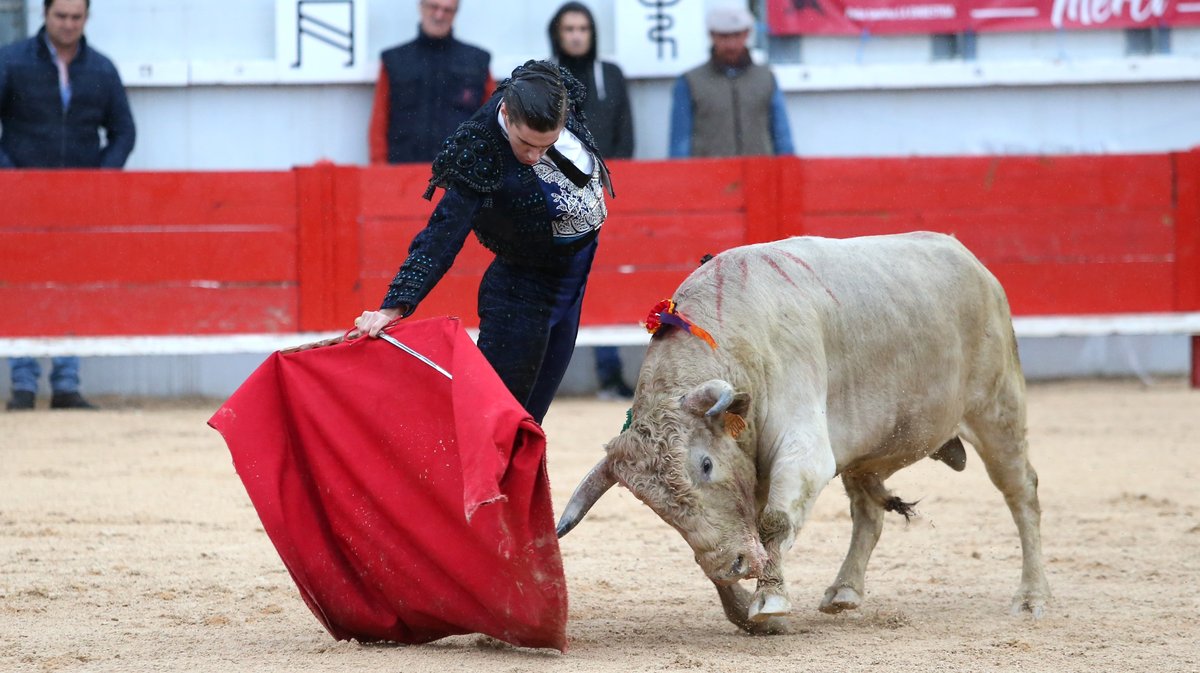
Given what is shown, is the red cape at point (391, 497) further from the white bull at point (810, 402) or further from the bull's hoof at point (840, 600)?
the bull's hoof at point (840, 600)

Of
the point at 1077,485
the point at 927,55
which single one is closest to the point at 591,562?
the point at 1077,485

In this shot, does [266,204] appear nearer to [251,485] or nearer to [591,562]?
[591,562]

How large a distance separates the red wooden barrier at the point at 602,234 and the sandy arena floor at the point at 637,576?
2.74 feet

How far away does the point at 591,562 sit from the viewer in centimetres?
450

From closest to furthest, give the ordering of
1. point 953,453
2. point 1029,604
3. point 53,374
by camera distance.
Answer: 1. point 1029,604
2. point 953,453
3. point 53,374

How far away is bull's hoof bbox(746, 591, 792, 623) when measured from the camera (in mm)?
3244

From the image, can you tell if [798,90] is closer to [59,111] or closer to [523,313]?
[59,111]

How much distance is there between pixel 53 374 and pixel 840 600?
491 centimetres

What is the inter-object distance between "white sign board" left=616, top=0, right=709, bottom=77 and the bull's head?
5118 mm

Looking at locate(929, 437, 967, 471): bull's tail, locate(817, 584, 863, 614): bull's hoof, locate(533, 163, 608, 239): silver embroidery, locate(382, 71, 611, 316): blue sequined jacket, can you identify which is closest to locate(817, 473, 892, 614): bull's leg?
locate(817, 584, 863, 614): bull's hoof

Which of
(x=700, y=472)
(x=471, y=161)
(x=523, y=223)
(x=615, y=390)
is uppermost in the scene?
(x=471, y=161)

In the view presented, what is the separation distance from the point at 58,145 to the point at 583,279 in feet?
15.0

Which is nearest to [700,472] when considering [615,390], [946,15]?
[615,390]

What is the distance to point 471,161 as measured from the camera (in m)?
3.36
